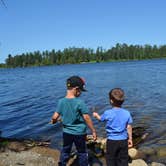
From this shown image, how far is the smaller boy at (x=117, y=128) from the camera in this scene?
7.75 m

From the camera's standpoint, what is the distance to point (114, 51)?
655 feet

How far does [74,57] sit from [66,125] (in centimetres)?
19169

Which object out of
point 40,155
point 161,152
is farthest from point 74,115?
point 161,152

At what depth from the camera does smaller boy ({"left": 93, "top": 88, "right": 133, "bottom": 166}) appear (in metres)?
7.75

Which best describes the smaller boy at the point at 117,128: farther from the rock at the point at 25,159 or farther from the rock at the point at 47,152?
the rock at the point at 47,152

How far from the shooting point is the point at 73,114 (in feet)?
27.1

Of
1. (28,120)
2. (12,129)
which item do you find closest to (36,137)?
(12,129)

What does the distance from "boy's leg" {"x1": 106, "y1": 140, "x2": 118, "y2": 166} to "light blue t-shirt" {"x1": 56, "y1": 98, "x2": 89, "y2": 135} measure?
2.63 feet

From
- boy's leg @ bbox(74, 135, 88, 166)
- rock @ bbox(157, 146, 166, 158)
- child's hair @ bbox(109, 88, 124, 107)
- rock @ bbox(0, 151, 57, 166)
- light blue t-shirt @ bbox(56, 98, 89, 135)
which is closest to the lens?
child's hair @ bbox(109, 88, 124, 107)

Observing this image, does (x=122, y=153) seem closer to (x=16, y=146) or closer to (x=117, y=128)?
(x=117, y=128)

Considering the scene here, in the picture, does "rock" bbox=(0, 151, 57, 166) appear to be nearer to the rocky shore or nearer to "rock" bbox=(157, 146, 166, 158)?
the rocky shore

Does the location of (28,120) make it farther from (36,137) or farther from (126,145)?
(126,145)

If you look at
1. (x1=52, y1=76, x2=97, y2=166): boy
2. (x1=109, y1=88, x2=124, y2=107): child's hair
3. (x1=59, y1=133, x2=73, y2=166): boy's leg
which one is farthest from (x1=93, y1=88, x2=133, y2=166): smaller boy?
(x1=59, y1=133, x2=73, y2=166): boy's leg

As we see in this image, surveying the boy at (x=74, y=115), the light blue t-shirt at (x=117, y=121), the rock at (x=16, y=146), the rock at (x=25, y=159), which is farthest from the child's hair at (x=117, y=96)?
the rock at (x=16, y=146)
